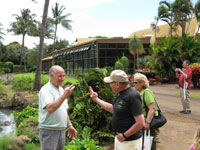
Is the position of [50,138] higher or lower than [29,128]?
higher

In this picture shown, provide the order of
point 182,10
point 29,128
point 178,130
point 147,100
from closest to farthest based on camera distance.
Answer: point 147,100 < point 178,130 < point 29,128 < point 182,10

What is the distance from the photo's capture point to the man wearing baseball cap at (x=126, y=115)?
2.46 metres

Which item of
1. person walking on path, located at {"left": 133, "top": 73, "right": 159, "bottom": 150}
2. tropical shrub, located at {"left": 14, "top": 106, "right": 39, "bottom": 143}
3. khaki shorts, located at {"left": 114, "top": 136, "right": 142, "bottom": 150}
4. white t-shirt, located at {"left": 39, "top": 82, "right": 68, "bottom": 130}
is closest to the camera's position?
khaki shorts, located at {"left": 114, "top": 136, "right": 142, "bottom": 150}

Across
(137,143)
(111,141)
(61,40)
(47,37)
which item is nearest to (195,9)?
(111,141)

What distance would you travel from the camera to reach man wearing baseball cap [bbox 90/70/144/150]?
2.46 m

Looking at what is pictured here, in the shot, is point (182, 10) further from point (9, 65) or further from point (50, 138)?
point (9, 65)

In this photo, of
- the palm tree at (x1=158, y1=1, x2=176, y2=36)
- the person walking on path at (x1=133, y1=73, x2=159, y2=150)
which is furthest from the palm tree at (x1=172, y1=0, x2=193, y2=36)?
the person walking on path at (x1=133, y1=73, x2=159, y2=150)

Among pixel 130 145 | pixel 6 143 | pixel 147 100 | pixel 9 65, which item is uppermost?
pixel 9 65

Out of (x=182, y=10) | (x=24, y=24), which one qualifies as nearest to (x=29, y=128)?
(x=182, y=10)

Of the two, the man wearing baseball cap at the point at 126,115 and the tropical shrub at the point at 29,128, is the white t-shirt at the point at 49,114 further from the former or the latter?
the tropical shrub at the point at 29,128

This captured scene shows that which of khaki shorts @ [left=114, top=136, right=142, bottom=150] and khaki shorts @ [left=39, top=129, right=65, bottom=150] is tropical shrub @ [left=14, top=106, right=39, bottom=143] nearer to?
khaki shorts @ [left=39, top=129, right=65, bottom=150]

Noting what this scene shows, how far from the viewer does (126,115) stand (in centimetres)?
254

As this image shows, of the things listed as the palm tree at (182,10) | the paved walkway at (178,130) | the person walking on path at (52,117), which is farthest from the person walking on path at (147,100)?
the palm tree at (182,10)

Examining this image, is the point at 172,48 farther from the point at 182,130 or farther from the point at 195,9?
the point at 182,130
